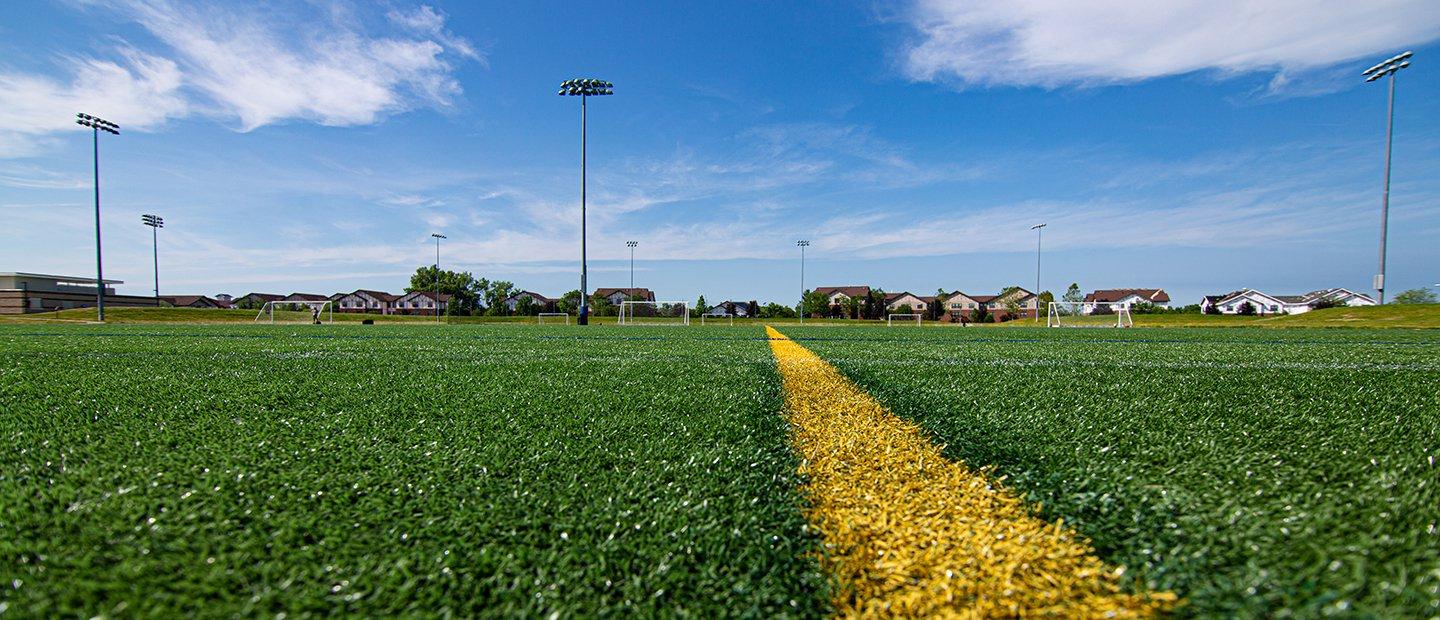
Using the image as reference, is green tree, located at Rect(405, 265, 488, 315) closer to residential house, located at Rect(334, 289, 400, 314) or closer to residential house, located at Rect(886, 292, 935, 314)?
residential house, located at Rect(334, 289, 400, 314)

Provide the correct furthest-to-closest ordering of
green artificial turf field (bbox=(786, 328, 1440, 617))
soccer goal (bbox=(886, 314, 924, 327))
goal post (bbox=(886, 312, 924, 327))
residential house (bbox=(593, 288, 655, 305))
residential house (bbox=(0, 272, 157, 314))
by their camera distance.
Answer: residential house (bbox=(593, 288, 655, 305)) → residential house (bbox=(0, 272, 157, 314)) → goal post (bbox=(886, 312, 924, 327)) → soccer goal (bbox=(886, 314, 924, 327)) → green artificial turf field (bbox=(786, 328, 1440, 617))

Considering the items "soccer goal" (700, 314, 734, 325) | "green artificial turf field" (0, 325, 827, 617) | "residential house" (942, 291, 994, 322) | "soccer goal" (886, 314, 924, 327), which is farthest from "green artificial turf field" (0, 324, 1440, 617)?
"residential house" (942, 291, 994, 322)

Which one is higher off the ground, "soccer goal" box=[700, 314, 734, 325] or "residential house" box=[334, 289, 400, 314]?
"residential house" box=[334, 289, 400, 314]

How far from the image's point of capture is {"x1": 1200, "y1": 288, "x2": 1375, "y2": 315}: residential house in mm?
75938

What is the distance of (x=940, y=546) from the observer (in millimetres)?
935

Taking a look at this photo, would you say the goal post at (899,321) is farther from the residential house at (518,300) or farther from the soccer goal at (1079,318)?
the residential house at (518,300)

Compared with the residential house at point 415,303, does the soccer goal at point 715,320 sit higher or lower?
lower

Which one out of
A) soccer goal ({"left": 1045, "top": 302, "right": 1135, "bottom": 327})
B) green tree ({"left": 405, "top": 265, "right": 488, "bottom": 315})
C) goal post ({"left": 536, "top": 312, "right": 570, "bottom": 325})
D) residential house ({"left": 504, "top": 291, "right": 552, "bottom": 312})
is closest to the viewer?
soccer goal ({"left": 1045, "top": 302, "right": 1135, "bottom": 327})

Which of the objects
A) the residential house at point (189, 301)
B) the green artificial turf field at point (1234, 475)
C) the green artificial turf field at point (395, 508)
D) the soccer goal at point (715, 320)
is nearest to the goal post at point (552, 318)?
the soccer goal at point (715, 320)

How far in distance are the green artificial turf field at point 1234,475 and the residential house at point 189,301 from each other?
107m

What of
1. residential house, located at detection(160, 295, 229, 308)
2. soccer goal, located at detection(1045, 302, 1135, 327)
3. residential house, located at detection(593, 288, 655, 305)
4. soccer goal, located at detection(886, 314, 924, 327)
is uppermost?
residential house, located at detection(593, 288, 655, 305)

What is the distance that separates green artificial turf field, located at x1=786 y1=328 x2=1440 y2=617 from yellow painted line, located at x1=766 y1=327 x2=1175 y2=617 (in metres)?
0.07

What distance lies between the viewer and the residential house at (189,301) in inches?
3147

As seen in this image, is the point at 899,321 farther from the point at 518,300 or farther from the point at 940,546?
the point at 940,546
